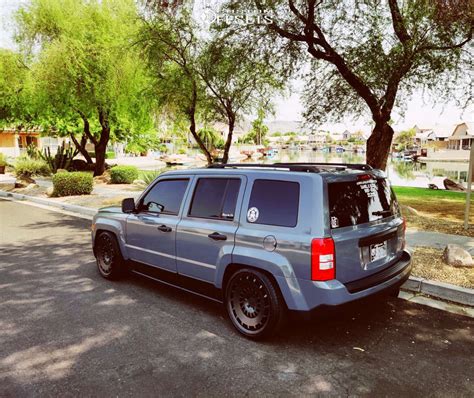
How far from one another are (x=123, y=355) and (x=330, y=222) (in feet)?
7.26

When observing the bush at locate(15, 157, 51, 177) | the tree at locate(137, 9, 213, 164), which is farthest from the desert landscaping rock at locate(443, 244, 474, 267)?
the bush at locate(15, 157, 51, 177)

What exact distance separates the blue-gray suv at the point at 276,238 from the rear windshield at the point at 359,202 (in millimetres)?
10

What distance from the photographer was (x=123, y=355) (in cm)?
362

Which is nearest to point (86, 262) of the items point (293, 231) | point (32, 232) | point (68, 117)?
point (32, 232)

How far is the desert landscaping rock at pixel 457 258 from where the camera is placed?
229 inches

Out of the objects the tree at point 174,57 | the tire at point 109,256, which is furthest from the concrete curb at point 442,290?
the tree at point 174,57

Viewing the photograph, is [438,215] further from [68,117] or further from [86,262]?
[68,117]

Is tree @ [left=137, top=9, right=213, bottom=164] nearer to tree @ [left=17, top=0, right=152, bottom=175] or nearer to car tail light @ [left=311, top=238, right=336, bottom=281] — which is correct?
tree @ [left=17, top=0, right=152, bottom=175]

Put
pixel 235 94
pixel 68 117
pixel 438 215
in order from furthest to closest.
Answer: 1. pixel 68 117
2. pixel 235 94
3. pixel 438 215

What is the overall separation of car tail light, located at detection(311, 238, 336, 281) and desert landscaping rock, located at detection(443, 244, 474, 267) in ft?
11.2

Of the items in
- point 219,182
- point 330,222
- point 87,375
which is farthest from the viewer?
point 219,182

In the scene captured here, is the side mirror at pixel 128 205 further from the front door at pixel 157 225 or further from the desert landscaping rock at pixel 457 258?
the desert landscaping rock at pixel 457 258

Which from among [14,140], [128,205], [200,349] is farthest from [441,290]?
[14,140]

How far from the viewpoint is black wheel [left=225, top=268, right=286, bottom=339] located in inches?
146
